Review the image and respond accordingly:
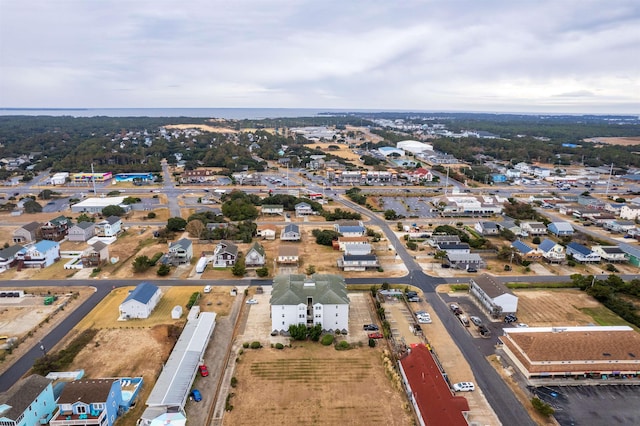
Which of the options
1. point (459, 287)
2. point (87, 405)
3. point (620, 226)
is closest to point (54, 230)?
point (87, 405)

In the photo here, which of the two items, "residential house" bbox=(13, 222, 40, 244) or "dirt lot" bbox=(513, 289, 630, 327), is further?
"residential house" bbox=(13, 222, 40, 244)

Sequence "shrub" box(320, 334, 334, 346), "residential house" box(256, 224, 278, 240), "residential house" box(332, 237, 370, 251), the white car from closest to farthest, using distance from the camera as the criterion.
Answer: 1. the white car
2. "shrub" box(320, 334, 334, 346)
3. "residential house" box(332, 237, 370, 251)
4. "residential house" box(256, 224, 278, 240)

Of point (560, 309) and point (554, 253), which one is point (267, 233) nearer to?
point (560, 309)

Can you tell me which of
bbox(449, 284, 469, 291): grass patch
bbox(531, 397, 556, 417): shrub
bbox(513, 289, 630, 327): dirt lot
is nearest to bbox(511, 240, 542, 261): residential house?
bbox(513, 289, 630, 327): dirt lot

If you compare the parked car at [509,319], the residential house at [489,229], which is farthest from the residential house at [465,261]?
the residential house at [489,229]

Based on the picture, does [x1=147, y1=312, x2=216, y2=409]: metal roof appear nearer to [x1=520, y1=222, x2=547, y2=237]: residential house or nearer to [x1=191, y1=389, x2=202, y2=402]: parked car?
[x1=191, y1=389, x2=202, y2=402]: parked car

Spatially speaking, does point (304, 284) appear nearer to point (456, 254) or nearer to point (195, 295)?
point (195, 295)

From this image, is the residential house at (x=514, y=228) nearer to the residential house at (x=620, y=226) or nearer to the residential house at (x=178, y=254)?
the residential house at (x=620, y=226)
